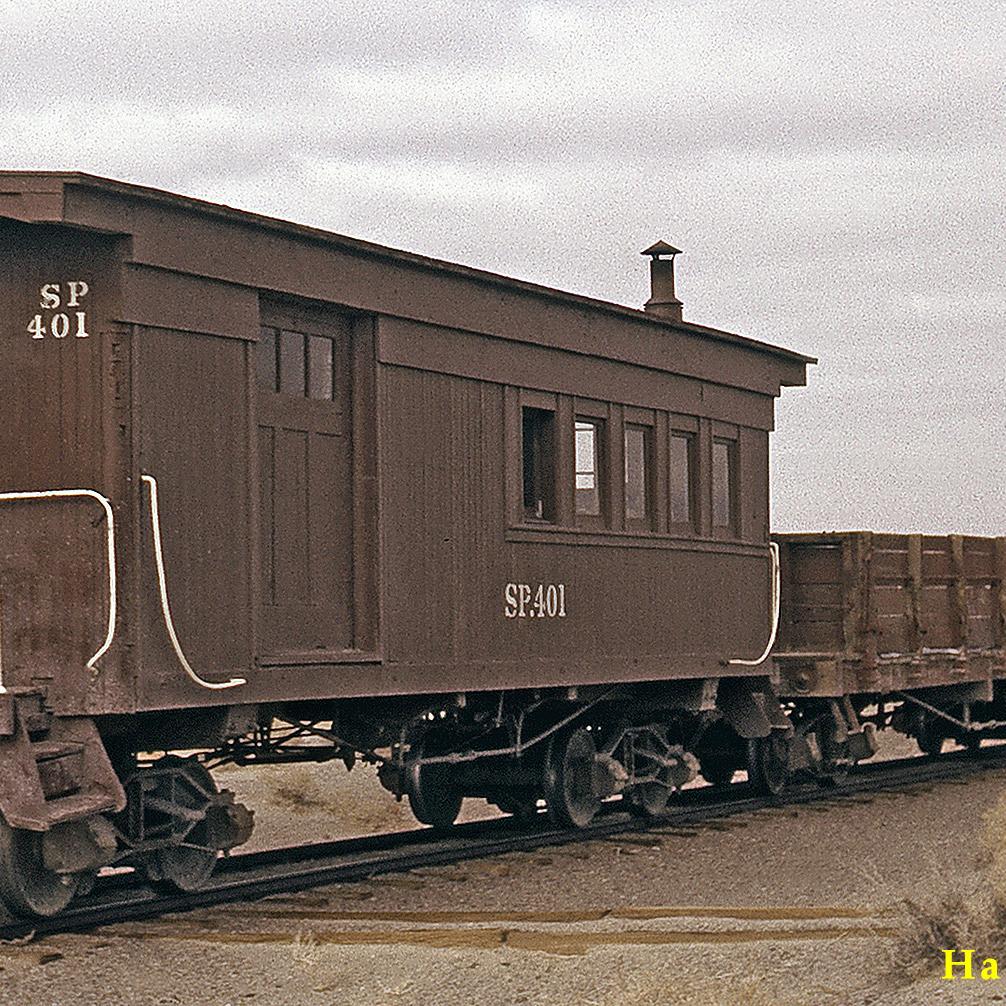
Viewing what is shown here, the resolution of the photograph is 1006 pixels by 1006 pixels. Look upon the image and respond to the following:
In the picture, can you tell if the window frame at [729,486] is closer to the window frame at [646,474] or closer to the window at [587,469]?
the window frame at [646,474]

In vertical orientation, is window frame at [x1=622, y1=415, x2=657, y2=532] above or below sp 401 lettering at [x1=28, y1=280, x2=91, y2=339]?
below

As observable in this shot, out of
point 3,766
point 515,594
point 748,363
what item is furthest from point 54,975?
point 748,363

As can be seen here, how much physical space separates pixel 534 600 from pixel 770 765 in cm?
474

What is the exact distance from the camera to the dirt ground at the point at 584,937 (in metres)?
8.59

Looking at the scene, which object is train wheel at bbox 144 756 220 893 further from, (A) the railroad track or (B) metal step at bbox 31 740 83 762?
(B) metal step at bbox 31 740 83 762

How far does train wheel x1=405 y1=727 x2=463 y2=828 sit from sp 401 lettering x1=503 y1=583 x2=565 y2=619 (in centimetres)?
133

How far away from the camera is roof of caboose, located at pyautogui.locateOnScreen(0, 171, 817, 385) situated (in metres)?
10.2

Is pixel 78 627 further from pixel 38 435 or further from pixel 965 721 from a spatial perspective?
pixel 965 721

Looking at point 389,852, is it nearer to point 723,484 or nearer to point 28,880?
point 28,880

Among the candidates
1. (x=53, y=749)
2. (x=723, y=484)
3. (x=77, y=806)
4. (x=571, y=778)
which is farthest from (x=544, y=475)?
(x=77, y=806)

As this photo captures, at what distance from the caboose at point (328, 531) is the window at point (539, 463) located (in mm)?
33

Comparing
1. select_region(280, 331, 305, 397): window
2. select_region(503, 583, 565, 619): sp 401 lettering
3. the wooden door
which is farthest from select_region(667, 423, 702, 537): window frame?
select_region(280, 331, 305, 397): window

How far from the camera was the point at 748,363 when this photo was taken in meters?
17.4

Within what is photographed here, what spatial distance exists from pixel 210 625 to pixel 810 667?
852 cm
